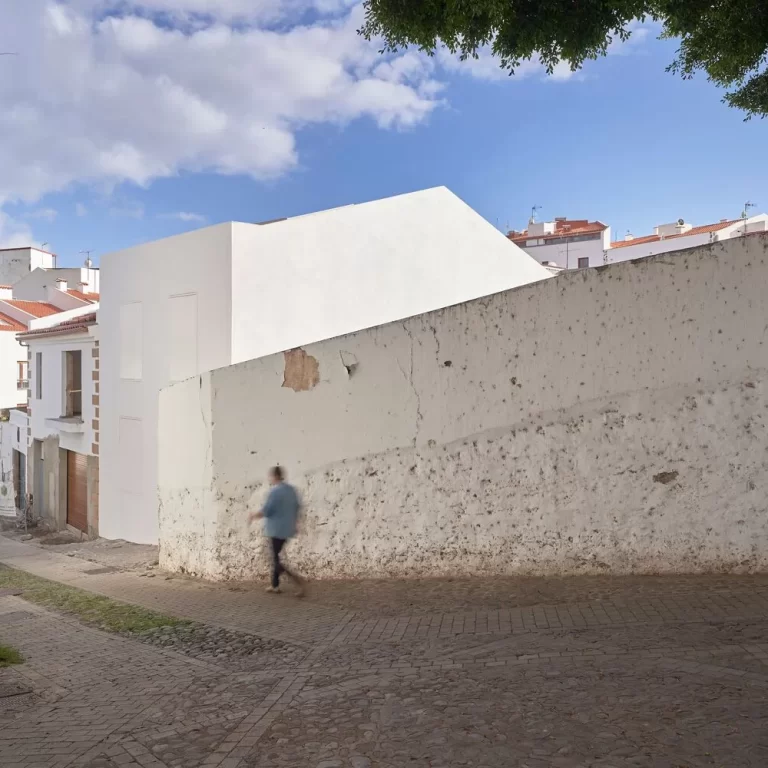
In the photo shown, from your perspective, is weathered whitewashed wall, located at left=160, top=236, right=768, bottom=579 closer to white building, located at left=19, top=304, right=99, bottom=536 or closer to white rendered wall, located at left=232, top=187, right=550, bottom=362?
white rendered wall, located at left=232, top=187, right=550, bottom=362

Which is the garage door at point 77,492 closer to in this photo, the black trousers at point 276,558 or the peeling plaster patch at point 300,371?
the peeling plaster patch at point 300,371

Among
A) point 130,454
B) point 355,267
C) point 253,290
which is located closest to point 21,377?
point 130,454

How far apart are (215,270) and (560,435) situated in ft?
26.1

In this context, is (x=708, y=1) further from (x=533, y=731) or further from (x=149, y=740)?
(x=149, y=740)

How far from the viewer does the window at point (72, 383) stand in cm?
1841

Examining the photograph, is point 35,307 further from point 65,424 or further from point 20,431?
point 65,424

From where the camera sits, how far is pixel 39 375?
20.2 meters

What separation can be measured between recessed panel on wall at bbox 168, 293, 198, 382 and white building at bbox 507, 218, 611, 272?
27.5 metres

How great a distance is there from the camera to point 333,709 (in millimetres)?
4484

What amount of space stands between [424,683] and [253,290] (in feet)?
30.5

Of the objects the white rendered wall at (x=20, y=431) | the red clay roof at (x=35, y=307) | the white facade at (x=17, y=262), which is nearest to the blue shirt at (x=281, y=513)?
the white rendered wall at (x=20, y=431)

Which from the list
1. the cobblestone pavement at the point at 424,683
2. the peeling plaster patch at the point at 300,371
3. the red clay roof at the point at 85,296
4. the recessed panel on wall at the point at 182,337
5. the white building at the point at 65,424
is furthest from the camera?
the red clay roof at the point at 85,296

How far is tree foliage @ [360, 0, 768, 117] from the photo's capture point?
→ 7512mm

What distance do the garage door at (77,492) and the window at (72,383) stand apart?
3.72 ft
